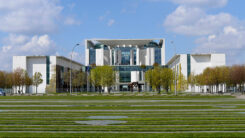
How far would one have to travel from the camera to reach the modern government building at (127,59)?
124 meters

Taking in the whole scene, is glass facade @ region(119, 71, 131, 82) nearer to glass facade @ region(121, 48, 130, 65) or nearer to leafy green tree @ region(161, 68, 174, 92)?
glass facade @ region(121, 48, 130, 65)

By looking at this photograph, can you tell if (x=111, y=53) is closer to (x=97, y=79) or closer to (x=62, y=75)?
(x=62, y=75)

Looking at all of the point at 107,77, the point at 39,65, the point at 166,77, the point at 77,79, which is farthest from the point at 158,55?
the point at 166,77

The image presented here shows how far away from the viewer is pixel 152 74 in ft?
250

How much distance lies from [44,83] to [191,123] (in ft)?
356

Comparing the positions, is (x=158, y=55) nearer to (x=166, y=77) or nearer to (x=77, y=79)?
(x=77, y=79)

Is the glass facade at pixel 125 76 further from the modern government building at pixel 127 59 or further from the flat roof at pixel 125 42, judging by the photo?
the flat roof at pixel 125 42

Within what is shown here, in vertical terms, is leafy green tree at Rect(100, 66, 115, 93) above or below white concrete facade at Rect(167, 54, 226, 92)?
below

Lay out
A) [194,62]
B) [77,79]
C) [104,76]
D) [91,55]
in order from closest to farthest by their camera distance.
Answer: [104,76] < [77,79] < [194,62] < [91,55]

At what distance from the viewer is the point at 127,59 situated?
157m

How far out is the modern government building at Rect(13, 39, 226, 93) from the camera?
406 ft

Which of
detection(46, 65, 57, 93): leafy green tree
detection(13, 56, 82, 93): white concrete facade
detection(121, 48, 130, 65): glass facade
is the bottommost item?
detection(46, 65, 57, 93): leafy green tree

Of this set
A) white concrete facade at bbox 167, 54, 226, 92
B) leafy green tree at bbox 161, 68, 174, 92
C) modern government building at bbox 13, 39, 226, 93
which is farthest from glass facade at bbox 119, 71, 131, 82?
leafy green tree at bbox 161, 68, 174, 92

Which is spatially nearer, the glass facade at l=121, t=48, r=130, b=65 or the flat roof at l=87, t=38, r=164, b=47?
the flat roof at l=87, t=38, r=164, b=47
